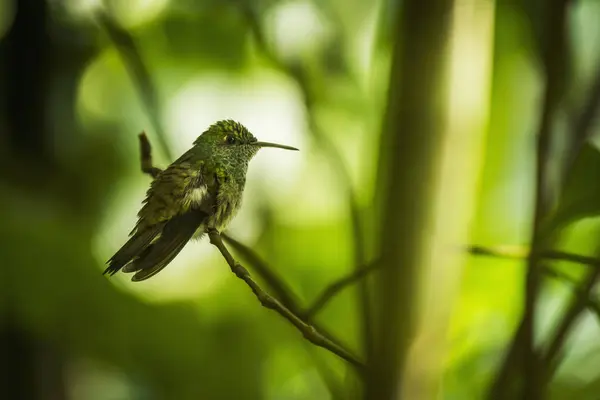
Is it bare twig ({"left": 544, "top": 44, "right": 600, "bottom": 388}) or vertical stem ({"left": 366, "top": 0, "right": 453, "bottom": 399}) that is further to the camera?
Result: bare twig ({"left": 544, "top": 44, "right": 600, "bottom": 388})

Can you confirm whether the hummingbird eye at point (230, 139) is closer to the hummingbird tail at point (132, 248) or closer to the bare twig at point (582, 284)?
the hummingbird tail at point (132, 248)

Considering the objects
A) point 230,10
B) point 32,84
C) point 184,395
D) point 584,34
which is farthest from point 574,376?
point 32,84

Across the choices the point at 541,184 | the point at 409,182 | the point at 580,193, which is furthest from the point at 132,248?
the point at 580,193

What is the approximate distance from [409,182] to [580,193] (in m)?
0.33

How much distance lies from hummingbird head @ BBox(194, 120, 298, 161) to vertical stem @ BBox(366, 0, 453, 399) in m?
0.25

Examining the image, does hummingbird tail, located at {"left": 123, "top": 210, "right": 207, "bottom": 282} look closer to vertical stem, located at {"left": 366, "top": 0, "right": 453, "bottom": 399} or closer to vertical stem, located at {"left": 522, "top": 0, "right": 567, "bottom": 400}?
vertical stem, located at {"left": 366, "top": 0, "right": 453, "bottom": 399}

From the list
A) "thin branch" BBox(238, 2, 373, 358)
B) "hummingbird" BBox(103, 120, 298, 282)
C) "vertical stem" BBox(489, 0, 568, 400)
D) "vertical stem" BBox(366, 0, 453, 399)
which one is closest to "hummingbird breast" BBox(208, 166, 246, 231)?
"hummingbird" BBox(103, 120, 298, 282)

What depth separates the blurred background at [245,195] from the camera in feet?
3.67

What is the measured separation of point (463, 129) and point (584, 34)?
72 centimetres

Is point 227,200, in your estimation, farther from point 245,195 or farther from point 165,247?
point 245,195

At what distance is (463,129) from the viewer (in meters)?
0.57

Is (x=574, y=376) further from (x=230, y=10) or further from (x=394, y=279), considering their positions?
(x=230, y=10)

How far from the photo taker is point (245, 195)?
41.1 inches

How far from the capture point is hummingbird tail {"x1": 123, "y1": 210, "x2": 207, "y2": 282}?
27.4 inches
